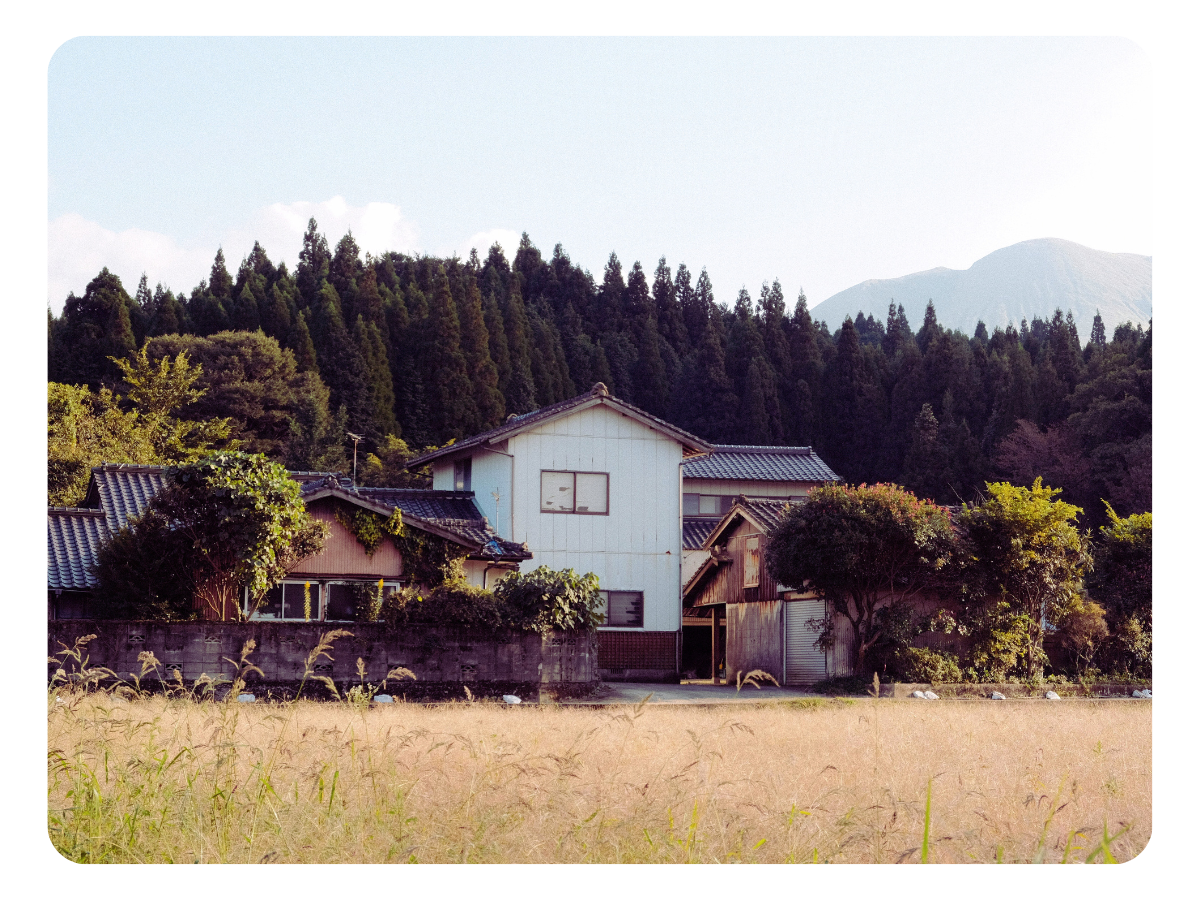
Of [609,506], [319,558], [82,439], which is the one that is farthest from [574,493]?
[82,439]

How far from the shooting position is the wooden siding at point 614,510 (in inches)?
1060

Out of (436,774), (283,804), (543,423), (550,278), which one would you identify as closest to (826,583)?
(543,423)

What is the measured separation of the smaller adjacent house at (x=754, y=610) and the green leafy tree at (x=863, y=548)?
114 centimetres

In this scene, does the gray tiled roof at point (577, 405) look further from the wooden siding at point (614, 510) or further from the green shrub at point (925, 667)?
the green shrub at point (925, 667)

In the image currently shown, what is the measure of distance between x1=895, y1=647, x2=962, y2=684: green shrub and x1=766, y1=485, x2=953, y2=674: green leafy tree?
0.69 metres

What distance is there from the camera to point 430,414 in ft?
207

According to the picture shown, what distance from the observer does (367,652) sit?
1777cm

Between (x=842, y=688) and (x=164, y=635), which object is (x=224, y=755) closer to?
(x=164, y=635)

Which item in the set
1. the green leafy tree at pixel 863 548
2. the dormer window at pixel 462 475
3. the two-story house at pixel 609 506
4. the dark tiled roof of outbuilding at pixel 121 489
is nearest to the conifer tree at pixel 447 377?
the dormer window at pixel 462 475

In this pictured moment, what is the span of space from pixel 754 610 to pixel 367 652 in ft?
42.0

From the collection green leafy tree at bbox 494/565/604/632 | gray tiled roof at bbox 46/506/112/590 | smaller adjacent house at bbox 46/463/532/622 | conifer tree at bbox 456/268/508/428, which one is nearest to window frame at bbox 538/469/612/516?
smaller adjacent house at bbox 46/463/532/622

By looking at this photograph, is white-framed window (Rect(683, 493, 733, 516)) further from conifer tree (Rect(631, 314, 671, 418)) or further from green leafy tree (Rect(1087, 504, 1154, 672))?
conifer tree (Rect(631, 314, 671, 418))

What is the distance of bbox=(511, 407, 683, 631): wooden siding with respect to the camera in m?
26.9
